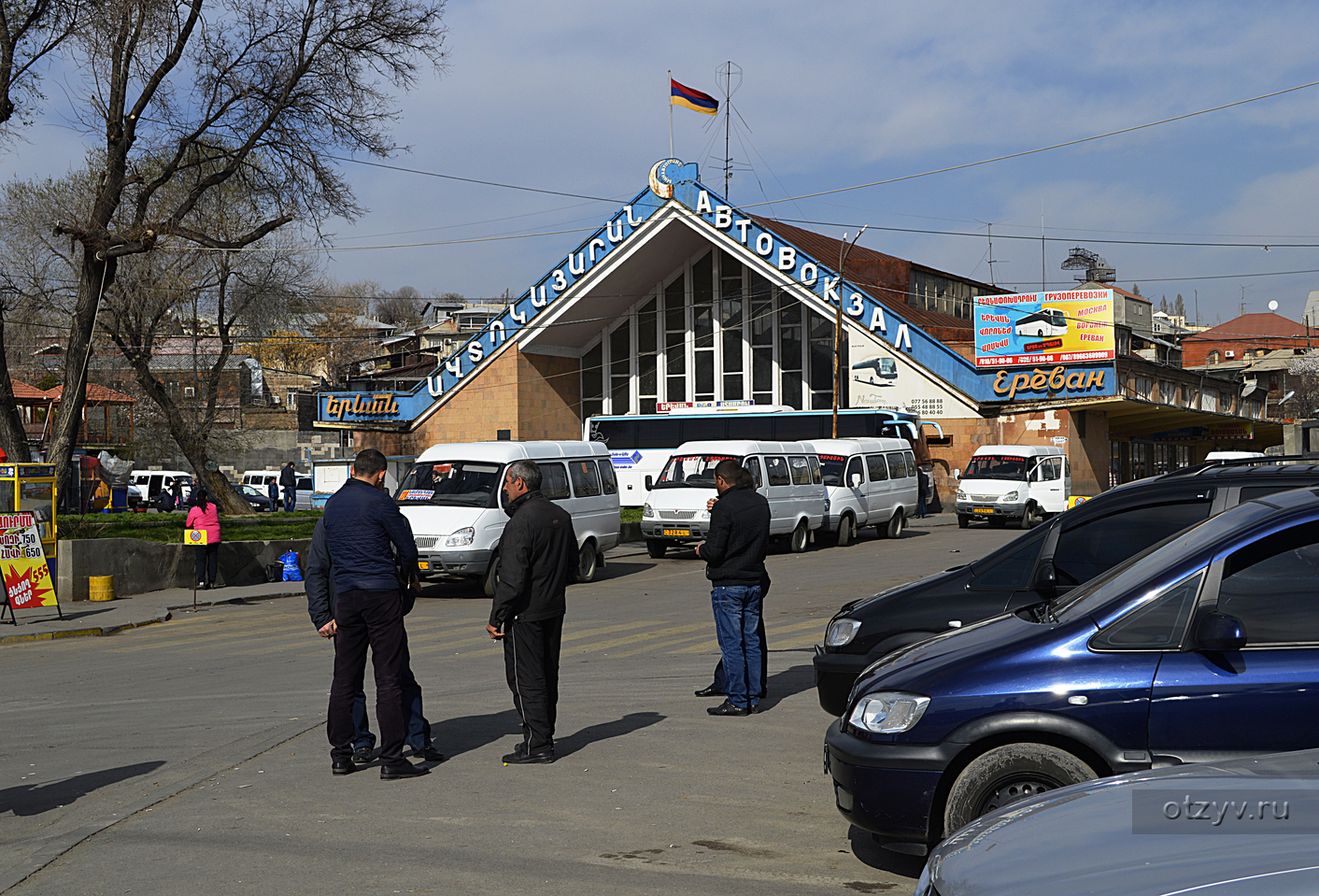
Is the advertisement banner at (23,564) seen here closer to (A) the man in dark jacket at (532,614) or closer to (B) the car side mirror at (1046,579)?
(A) the man in dark jacket at (532,614)

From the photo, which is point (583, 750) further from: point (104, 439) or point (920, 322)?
point (104, 439)

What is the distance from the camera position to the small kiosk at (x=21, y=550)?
51.6 ft

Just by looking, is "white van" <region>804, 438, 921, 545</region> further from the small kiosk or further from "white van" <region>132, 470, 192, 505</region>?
"white van" <region>132, 470, 192, 505</region>

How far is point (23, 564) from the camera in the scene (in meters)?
15.9

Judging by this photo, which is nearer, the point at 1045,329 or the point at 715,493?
the point at 715,493

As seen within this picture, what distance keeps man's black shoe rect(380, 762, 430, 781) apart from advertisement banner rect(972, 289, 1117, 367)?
37.9m

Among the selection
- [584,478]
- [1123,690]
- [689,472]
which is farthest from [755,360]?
[1123,690]

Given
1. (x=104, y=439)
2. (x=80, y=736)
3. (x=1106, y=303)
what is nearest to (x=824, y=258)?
(x=1106, y=303)

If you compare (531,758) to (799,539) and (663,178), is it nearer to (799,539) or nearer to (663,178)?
(799,539)

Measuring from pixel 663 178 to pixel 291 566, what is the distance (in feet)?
93.5

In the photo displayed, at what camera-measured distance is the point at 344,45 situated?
26578mm

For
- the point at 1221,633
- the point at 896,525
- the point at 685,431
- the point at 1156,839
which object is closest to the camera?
the point at 1156,839

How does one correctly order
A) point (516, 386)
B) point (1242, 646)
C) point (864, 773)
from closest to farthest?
point (1242, 646) → point (864, 773) → point (516, 386)

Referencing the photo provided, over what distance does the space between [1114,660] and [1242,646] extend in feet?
1.54
